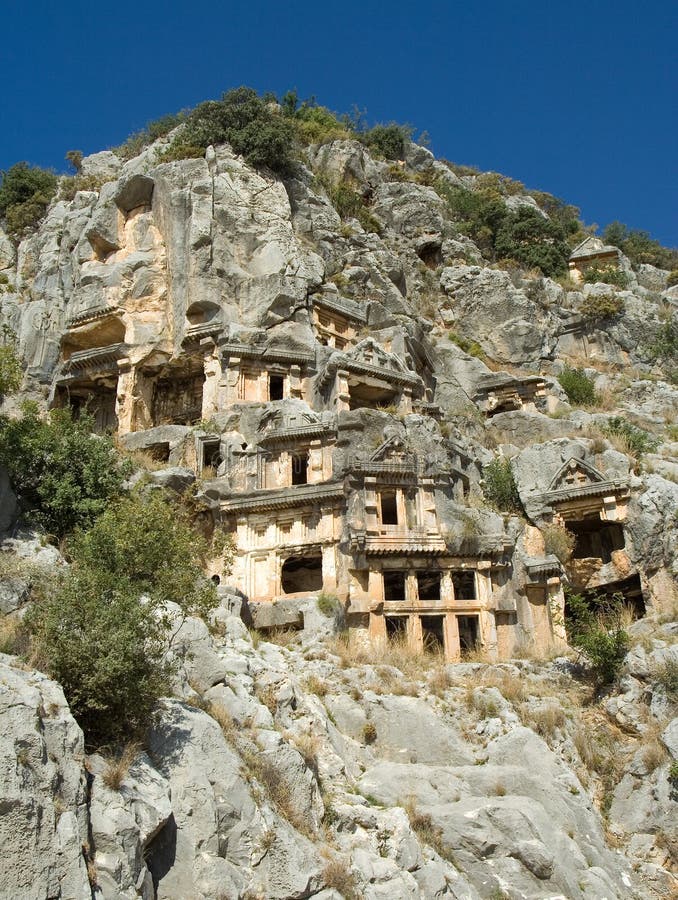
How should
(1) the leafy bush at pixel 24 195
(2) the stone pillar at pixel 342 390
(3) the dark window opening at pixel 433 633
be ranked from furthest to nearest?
(1) the leafy bush at pixel 24 195
(2) the stone pillar at pixel 342 390
(3) the dark window opening at pixel 433 633

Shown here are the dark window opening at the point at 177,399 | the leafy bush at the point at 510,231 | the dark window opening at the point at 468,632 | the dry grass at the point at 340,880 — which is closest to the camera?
the dry grass at the point at 340,880

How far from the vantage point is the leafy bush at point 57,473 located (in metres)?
23.4

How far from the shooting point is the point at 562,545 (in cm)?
3044

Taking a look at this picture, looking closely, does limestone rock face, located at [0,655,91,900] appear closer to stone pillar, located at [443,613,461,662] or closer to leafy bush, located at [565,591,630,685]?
leafy bush, located at [565,591,630,685]

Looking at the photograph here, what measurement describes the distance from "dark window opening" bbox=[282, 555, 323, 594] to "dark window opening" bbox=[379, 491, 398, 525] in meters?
2.91

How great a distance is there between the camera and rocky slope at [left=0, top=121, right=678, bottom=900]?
11.9 meters

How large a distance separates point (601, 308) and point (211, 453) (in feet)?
89.3

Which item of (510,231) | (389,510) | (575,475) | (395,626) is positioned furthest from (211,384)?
(510,231)

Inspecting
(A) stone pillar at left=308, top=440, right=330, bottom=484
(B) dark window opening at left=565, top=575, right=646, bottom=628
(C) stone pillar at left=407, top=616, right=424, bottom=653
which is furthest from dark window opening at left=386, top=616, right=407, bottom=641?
(B) dark window opening at left=565, top=575, right=646, bottom=628

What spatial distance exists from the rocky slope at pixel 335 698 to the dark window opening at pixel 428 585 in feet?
7.09

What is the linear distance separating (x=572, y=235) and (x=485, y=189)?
7.33 m

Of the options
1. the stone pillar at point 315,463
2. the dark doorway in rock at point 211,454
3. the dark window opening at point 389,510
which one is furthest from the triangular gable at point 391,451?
the dark doorway in rock at point 211,454

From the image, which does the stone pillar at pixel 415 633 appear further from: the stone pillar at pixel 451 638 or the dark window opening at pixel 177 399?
the dark window opening at pixel 177 399

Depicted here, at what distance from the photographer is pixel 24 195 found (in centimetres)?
5031
